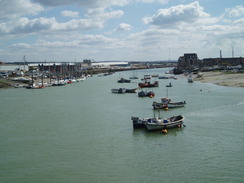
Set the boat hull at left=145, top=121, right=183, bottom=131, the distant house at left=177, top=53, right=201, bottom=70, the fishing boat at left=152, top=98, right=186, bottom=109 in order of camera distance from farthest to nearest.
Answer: the distant house at left=177, top=53, right=201, bottom=70 → the fishing boat at left=152, top=98, right=186, bottom=109 → the boat hull at left=145, top=121, right=183, bottom=131

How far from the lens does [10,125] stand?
33.1 m

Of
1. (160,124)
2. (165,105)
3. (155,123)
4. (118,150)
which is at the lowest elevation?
(118,150)

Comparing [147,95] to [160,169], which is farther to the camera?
[147,95]

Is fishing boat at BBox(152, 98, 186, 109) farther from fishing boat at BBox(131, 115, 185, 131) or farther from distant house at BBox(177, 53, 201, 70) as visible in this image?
distant house at BBox(177, 53, 201, 70)

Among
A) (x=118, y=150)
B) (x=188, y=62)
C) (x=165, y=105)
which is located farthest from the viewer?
(x=188, y=62)

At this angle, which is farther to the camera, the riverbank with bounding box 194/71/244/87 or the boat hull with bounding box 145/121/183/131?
the riverbank with bounding box 194/71/244/87

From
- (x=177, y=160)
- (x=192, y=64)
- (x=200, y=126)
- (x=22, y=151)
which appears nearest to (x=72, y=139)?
(x=22, y=151)

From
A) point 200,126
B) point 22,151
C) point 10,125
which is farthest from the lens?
point 10,125

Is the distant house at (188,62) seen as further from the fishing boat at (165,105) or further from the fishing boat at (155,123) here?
the fishing boat at (155,123)

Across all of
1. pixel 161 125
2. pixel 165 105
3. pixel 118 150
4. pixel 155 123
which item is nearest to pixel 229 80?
pixel 165 105

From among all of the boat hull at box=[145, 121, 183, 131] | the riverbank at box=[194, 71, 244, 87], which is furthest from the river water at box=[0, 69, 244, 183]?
the riverbank at box=[194, 71, 244, 87]

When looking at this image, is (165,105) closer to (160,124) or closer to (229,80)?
(160,124)

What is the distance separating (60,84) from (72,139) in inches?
2769

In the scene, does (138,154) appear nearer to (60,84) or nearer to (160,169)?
(160,169)
